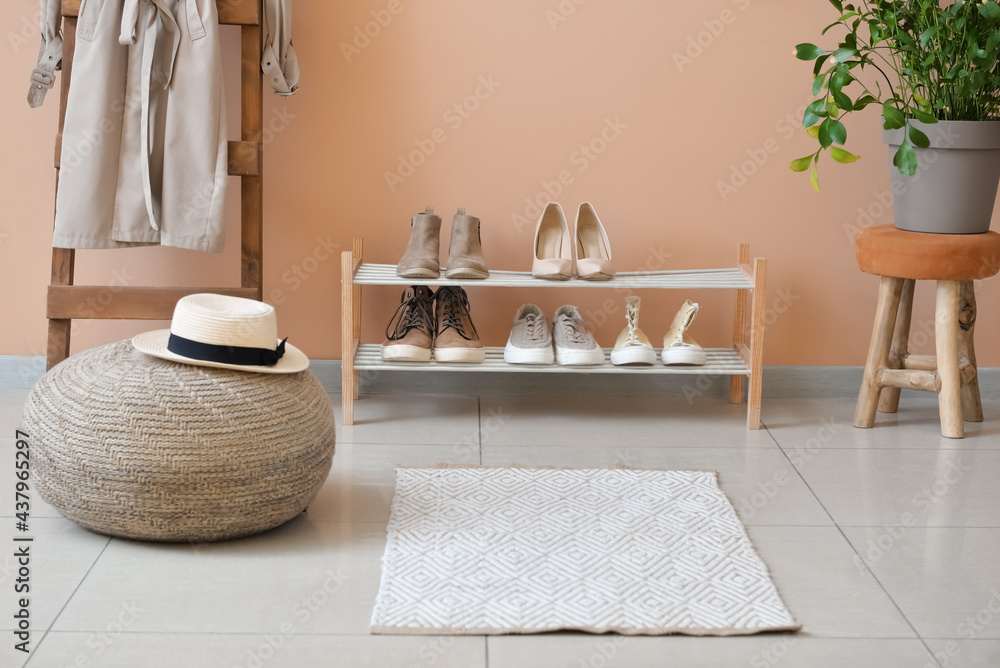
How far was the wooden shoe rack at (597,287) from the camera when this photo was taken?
2.45m

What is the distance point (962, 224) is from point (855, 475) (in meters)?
0.70

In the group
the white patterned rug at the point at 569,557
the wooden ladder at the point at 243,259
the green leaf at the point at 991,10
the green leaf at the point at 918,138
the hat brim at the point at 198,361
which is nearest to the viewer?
the white patterned rug at the point at 569,557

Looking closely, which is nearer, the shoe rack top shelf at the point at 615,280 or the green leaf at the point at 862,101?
the green leaf at the point at 862,101

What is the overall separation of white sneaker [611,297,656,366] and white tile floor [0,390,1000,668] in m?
0.19

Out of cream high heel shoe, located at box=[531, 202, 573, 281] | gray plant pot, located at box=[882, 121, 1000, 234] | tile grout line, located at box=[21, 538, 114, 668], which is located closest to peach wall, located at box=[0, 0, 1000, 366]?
cream high heel shoe, located at box=[531, 202, 573, 281]

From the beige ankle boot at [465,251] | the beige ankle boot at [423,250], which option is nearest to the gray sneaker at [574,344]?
the beige ankle boot at [465,251]

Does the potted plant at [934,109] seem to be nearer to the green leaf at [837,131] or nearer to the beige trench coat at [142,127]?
the green leaf at [837,131]

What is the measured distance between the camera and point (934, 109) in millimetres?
2344

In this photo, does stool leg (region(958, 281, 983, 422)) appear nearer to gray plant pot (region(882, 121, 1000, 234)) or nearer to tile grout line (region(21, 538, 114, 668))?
gray plant pot (region(882, 121, 1000, 234))

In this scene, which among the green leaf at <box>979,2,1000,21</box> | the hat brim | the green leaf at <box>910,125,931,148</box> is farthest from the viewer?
the green leaf at <box>910,125,931,148</box>

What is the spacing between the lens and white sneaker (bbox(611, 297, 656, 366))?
8.16 feet

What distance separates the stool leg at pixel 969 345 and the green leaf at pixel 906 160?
0.50 metres

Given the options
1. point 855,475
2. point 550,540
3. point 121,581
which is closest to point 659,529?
point 550,540

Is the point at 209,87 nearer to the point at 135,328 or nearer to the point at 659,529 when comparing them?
the point at 135,328
